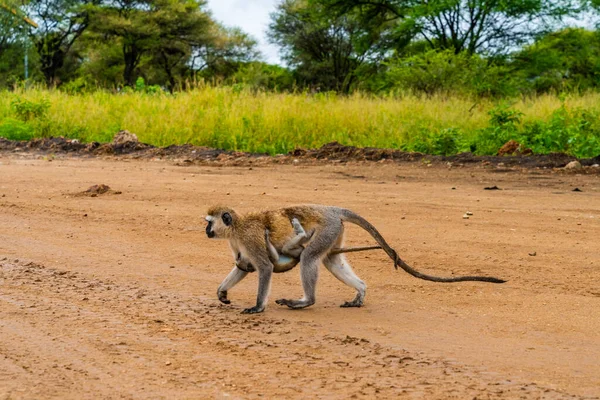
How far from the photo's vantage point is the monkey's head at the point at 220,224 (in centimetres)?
608

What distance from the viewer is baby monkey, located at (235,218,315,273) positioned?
19.6 ft

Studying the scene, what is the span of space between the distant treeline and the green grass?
12.2 feet

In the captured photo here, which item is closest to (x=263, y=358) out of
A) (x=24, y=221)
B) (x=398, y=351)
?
(x=398, y=351)

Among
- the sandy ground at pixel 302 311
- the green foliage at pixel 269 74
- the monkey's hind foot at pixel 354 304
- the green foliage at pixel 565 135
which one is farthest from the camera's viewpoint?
the green foliage at pixel 269 74

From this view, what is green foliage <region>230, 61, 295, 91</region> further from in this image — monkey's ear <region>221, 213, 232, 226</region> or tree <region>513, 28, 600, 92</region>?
monkey's ear <region>221, 213, 232, 226</region>

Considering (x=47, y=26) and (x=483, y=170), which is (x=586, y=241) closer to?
(x=483, y=170)

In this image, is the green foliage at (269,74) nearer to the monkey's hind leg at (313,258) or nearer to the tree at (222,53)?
the tree at (222,53)

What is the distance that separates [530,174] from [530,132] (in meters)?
3.28

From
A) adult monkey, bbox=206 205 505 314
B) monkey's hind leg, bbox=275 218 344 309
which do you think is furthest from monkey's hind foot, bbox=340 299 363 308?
monkey's hind leg, bbox=275 218 344 309

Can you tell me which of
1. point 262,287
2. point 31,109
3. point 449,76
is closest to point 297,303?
point 262,287

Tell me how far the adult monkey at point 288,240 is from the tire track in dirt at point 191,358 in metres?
0.28

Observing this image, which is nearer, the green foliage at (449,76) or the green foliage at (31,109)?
the green foliage at (31,109)

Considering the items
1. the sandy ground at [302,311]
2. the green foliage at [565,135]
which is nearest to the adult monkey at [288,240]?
the sandy ground at [302,311]

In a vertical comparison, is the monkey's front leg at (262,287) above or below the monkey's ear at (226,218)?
below
